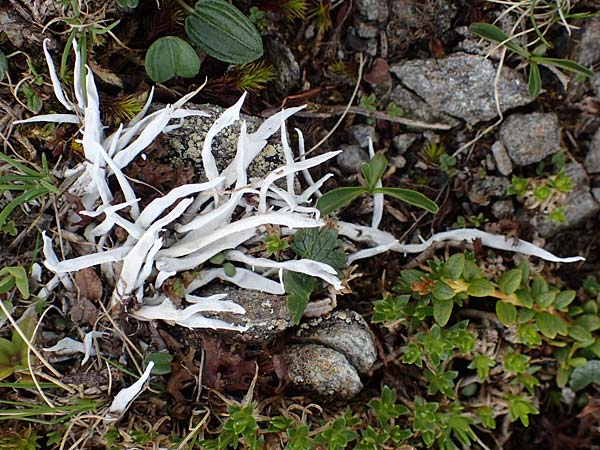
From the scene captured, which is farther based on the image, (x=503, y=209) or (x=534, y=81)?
(x=503, y=209)

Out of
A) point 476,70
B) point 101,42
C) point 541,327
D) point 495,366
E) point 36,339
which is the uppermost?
point 101,42

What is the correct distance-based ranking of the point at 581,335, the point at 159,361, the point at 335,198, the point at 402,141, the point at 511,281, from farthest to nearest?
the point at 402,141 < the point at 581,335 < the point at 511,281 < the point at 335,198 < the point at 159,361

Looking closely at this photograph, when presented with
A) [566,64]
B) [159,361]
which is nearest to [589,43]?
[566,64]

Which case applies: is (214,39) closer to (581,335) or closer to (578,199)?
(578,199)

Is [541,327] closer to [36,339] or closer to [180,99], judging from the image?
[180,99]

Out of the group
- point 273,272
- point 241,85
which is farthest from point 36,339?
point 241,85

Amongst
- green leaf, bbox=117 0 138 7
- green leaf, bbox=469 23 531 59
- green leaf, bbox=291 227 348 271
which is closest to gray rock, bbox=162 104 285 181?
green leaf, bbox=291 227 348 271

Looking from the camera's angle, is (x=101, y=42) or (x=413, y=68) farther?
(x=413, y=68)
